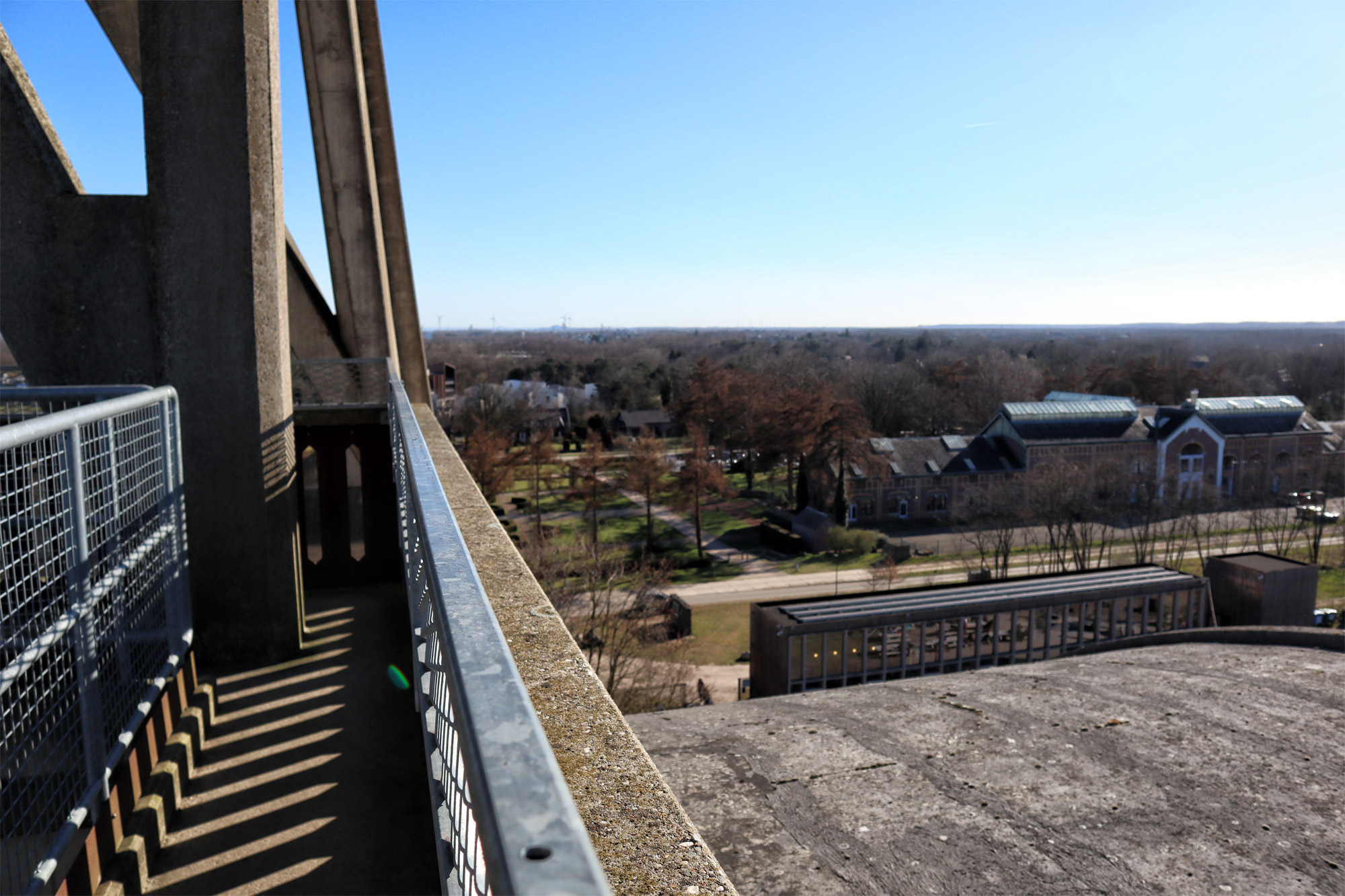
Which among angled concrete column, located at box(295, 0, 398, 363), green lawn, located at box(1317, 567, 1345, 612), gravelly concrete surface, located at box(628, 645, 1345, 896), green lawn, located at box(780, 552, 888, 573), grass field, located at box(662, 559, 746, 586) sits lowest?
green lawn, located at box(1317, 567, 1345, 612)

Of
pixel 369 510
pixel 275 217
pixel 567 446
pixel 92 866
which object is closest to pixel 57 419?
pixel 92 866

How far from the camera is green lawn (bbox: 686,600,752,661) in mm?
27906

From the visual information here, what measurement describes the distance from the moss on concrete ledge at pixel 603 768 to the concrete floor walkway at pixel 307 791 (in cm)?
189

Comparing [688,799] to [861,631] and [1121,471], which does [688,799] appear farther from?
[1121,471]

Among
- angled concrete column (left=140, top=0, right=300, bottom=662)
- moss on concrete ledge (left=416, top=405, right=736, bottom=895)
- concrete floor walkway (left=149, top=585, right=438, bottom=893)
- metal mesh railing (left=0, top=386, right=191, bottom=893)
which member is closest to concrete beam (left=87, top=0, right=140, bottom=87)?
angled concrete column (left=140, top=0, right=300, bottom=662)

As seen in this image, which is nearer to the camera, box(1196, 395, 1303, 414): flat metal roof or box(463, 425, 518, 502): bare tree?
box(463, 425, 518, 502): bare tree

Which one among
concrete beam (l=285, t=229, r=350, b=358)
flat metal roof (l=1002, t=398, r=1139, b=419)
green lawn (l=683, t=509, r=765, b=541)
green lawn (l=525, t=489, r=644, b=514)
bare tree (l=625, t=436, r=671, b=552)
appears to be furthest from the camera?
flat metal roof (l=1002, t=398, r=1139, b=419)

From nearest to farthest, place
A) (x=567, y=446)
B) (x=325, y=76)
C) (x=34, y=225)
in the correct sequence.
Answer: (x=34, y=225) < (x=325, y=76) < (x=567, y=446)

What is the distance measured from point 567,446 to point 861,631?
162ft

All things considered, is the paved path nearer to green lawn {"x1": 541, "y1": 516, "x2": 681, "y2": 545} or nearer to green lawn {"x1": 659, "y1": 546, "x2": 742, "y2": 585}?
green lawn {"x1": 659, "y1": 546, "x2": 742, "y2": 585}

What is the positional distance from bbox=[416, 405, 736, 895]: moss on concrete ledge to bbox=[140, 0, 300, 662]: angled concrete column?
4.32 metres

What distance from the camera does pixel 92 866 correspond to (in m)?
3.56

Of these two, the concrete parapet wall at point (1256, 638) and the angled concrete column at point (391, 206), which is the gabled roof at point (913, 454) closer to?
the concrete parapet wall at point (1256, 638)

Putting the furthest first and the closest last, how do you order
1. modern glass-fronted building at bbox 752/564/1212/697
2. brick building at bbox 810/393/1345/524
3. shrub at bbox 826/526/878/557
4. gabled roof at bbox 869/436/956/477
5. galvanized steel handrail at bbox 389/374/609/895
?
1. gabled roof at bbox 869/436/956/477
2. brick building at bbox 810/393/1345/524
3. shrub at bbox 826/526/878/557
4. modern glass-fronted building at bbox 752/564/1212/697
5. galvanized steel handrail at bbox 389/374/609/895
